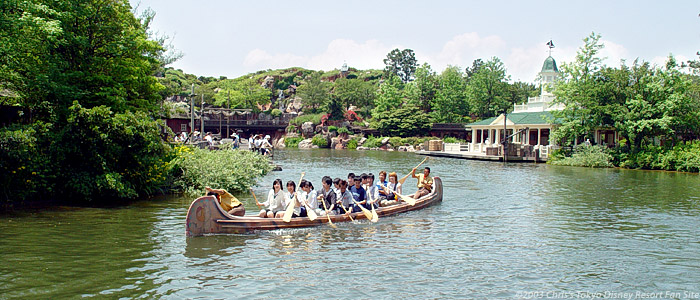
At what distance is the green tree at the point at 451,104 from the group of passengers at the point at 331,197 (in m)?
56.9

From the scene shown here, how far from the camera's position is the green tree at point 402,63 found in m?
113

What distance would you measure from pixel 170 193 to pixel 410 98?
6168 cm

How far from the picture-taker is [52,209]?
15.2 m

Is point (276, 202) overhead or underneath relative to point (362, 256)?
overhead

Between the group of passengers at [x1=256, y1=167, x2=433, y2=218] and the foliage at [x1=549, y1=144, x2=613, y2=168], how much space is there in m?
28.1

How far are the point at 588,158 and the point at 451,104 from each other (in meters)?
35.0

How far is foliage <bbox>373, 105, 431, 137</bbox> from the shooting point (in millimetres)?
68500

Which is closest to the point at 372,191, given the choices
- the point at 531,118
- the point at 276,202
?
the point at 276,202

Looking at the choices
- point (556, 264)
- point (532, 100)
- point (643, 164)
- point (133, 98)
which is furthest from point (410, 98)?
point (556, 264)

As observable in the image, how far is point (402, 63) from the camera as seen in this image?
113312 mm

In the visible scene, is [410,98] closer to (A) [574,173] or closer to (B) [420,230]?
(A) [574,173]

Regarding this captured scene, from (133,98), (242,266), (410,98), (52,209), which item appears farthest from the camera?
(410,98)

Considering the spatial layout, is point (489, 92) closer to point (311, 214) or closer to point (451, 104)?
point (451, 104)

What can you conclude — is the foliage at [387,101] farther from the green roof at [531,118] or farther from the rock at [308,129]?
the green roof at [531,118]
